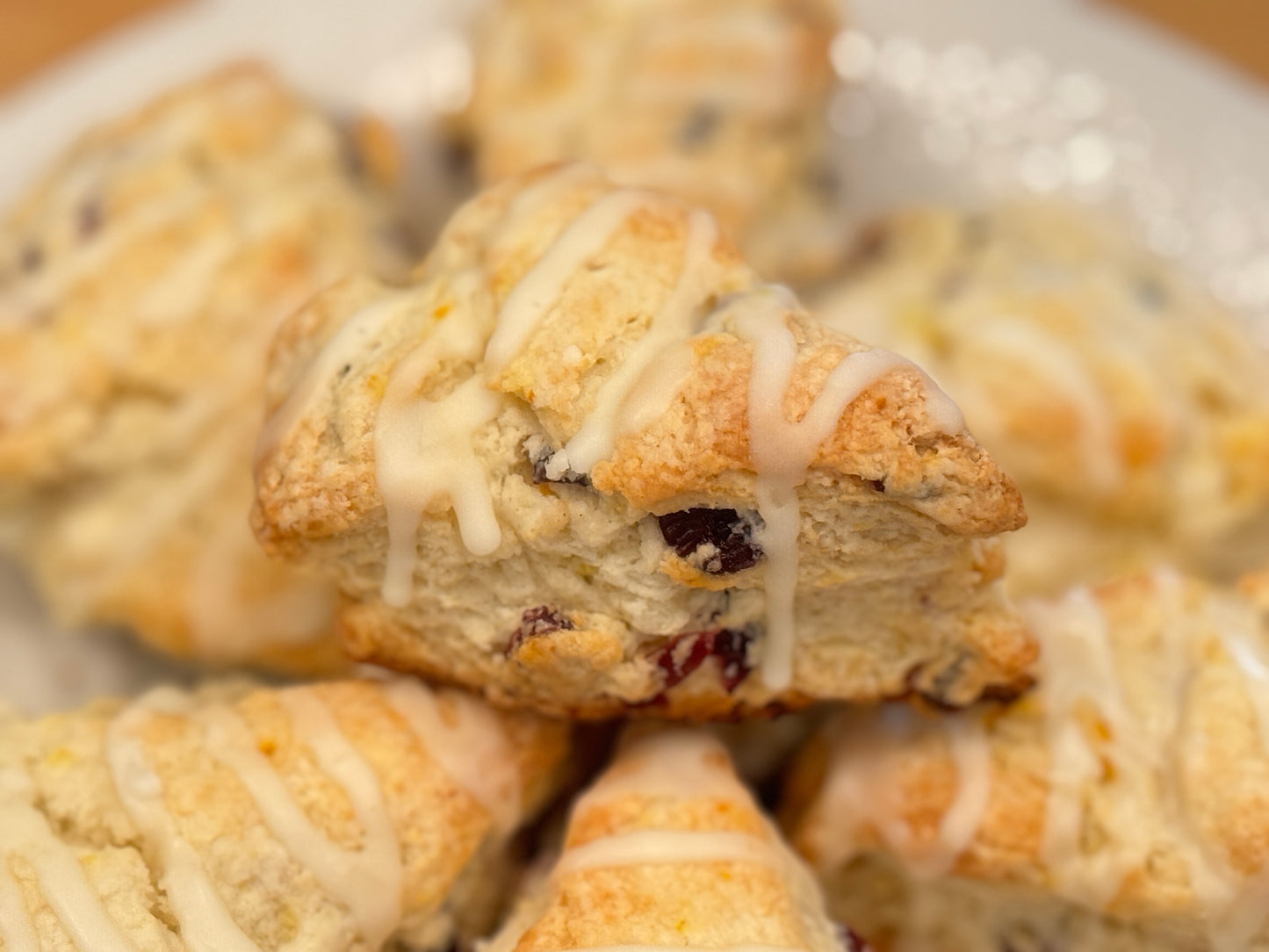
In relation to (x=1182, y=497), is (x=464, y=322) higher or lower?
higher

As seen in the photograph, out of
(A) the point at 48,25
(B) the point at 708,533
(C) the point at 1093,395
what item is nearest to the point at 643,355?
(B) the point at 708,533

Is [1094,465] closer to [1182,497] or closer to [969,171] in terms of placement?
[1182,497]

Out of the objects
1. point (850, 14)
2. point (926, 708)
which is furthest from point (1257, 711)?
point (850, 14)

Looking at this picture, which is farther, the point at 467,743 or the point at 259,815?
the point at 467,743

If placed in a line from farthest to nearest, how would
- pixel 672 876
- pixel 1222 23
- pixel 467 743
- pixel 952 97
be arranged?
pixel 1222 23 < pixel 952 97 < pixel 467 743 < pixel 672 876

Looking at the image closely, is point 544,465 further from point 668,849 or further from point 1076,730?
point 1076,730

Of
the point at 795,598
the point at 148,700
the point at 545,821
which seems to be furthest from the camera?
the point at 545,821

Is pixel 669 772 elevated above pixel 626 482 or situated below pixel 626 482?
below
